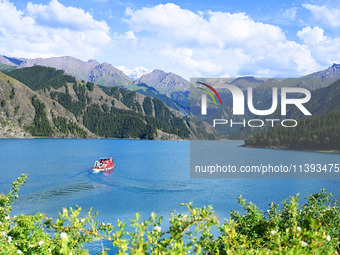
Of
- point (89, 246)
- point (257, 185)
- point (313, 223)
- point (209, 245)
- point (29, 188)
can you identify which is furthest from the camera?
point (257, 185)

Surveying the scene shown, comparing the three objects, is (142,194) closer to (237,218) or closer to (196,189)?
(196,189)

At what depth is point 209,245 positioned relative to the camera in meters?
9.49

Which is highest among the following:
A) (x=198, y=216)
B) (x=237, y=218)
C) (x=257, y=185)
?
(x=198, y=216)

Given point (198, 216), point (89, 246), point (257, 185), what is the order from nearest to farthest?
1. point (198, 216)
2. point (89, 246)
3. point (257, 185)

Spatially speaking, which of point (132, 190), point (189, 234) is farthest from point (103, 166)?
point (189, 234)

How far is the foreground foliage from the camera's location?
Answer: 22.0 ft

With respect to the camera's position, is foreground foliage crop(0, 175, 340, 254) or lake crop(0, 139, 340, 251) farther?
lake crop(0, 139, 340, 251)

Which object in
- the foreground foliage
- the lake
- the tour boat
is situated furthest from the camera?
the tour boat

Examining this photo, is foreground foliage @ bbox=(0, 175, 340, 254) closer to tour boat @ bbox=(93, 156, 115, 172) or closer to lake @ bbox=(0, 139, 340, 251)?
lake @ bbox=(0, 139, 340, 251)

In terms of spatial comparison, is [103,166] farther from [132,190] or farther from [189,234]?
[189,234]

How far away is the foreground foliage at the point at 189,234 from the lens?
671cm

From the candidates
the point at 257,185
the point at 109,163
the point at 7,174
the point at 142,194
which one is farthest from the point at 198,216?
the point at 109,163

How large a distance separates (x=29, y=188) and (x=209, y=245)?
6596 centimetres

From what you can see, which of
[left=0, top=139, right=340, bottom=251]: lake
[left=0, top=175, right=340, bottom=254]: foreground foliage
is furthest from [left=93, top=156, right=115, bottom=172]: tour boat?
[left=0, top=175, right=340, bottom=254]: foreground foliage
